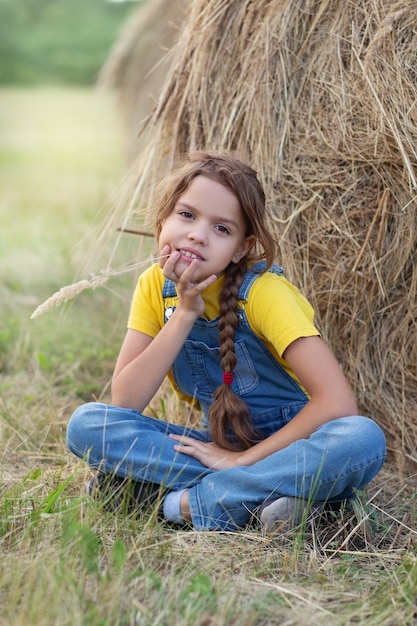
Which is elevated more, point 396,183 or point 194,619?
point 396,183

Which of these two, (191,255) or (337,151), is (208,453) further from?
(337,151)

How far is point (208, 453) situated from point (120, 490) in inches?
10.3

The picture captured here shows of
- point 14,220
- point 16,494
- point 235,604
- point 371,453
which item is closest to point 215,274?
point 371,453

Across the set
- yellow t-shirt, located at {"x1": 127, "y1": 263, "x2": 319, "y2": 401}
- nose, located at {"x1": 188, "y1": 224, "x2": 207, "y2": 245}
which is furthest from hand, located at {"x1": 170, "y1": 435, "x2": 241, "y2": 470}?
nose, located at {"x1": 188, "y1": 224, "x2": 207, "y2": 245}

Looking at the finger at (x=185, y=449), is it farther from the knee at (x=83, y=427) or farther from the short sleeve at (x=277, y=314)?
the short sleeve at (x=277, y=314)

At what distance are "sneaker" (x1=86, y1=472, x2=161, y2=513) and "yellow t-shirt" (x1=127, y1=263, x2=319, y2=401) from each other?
444mm

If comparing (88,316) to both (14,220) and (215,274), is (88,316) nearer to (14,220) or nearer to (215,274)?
(215,274)

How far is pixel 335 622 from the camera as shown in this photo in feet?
5.61

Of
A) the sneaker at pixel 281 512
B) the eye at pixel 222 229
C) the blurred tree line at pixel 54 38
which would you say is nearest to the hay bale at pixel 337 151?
the eye at pixel 222 229

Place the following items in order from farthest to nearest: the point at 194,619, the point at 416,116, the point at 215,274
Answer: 1. the point at 416,116
2. the point at 215,274
3. the point at 194,619

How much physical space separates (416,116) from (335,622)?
1.55 metres

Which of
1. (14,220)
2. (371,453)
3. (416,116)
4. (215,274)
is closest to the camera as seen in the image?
(371,453)

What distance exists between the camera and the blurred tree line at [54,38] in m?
20.4

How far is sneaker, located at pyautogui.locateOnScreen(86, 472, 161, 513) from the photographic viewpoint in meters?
2.26
